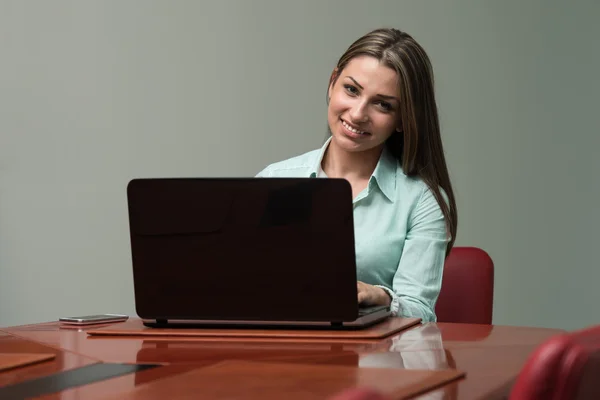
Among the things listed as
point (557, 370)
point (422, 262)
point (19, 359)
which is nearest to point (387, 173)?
point (422, 262)

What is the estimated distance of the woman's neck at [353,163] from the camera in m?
2.28

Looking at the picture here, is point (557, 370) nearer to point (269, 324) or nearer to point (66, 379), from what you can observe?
point (66, 379)

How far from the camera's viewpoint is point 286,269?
1447 mm

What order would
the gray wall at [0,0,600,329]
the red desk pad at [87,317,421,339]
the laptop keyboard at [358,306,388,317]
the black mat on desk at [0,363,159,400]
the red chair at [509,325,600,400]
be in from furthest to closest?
the gray wall at [0,0,600,329] < the laptop keyboard at [358,306,388,317] < the red desk pad at [87,317,421,339] < the black mat on desk at [0,363,159,400] < the red chair at [509,325,600,400]

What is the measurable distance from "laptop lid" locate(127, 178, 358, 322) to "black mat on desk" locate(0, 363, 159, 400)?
1.13ft

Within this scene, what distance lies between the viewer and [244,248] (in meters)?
1.46

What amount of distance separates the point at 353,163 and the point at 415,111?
0.22m

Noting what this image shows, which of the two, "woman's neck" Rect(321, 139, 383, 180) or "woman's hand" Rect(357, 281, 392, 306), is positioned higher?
"woman's neck" Rect(321, 139, 383, 180)

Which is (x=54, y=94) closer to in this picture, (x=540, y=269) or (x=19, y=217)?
(x=19, y=217)

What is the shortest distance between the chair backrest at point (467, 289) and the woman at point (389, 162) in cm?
7

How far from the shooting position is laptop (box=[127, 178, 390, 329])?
1.43 m

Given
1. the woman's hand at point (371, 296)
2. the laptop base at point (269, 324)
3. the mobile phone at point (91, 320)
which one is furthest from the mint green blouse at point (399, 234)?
the mobile phone at point (91, 320)

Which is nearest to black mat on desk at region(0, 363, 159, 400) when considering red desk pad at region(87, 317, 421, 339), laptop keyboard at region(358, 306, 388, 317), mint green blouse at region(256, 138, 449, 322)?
red desk pad at region(87, 317, 421, 339)

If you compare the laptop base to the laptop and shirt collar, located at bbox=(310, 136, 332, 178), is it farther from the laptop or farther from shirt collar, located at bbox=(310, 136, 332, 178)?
shirt collar, located at bbox=(310, 136, 332, 178)
